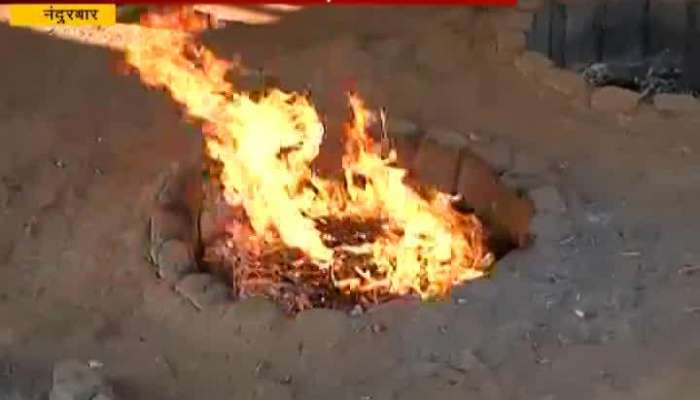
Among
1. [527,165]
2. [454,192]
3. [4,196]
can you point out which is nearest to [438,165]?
[454,192]

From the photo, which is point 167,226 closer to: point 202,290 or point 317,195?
point 202,290

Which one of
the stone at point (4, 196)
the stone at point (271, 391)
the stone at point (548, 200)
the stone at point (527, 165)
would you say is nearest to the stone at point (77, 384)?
the stone at point (271, 391)

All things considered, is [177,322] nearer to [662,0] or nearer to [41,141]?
[41,141]

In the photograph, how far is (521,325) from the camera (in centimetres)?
507

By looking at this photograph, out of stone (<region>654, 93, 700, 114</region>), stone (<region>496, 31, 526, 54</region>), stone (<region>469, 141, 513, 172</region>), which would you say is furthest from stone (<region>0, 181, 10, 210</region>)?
stone (<region>654, 93, 700, 114</region>)

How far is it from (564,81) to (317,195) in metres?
1.18

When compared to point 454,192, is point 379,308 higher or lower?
lower

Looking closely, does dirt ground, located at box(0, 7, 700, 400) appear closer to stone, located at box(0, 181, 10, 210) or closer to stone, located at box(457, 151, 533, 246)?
stone, located at box(0, 181, 10, 210)

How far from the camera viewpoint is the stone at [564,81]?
6.40 metres

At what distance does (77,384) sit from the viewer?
4.79m

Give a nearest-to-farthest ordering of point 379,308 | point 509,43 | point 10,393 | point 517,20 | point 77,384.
Result: 1. point 77,384
2. point 10,393
3. point 379,308
4. point 509,43
5. point 517,20

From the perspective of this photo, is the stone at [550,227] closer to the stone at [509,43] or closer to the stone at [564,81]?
the stone at [564,81]

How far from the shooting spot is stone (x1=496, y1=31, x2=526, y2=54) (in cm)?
659

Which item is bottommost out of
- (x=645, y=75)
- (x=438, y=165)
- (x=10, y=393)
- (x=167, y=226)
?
(x=10, y=393)
